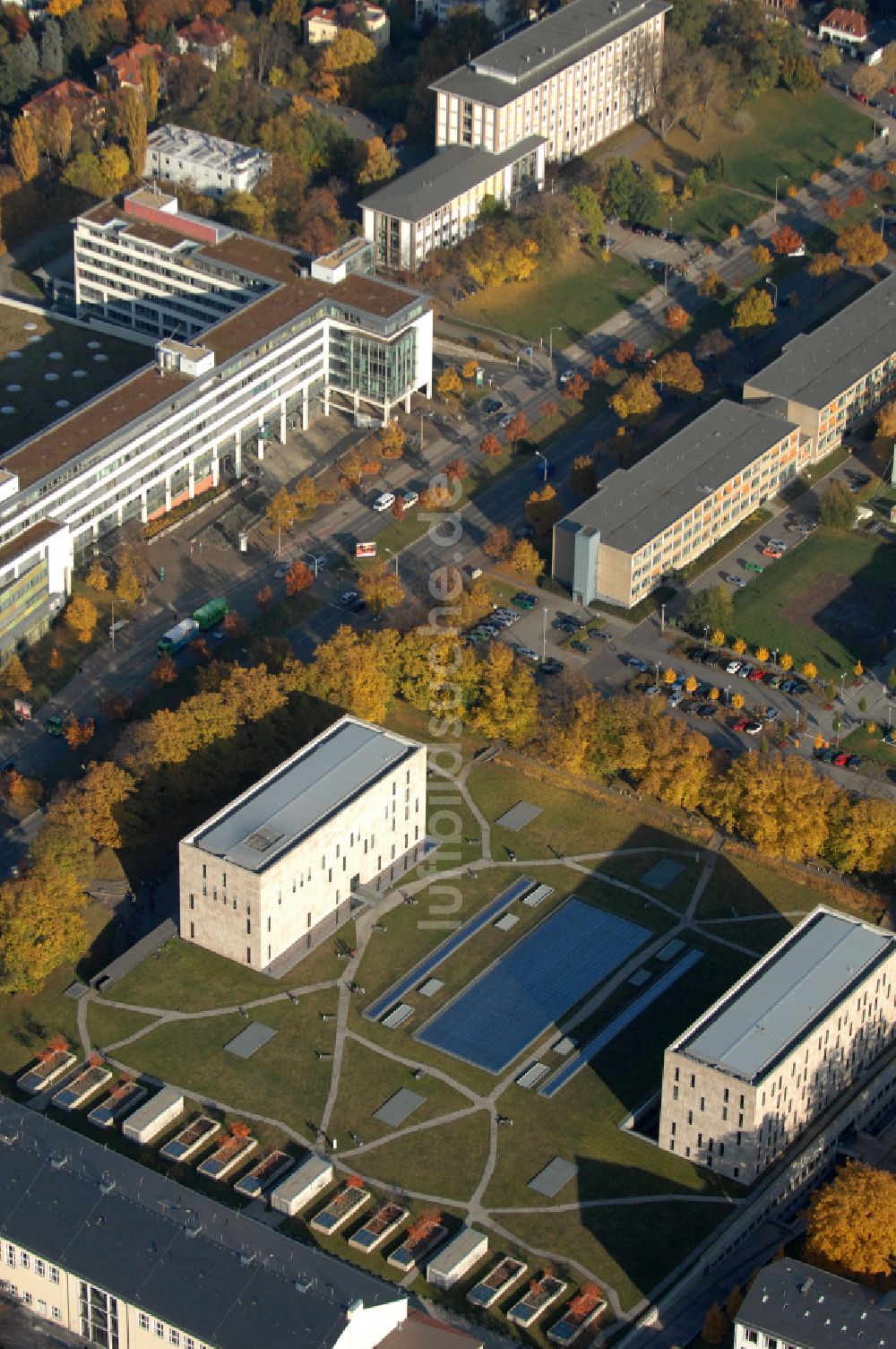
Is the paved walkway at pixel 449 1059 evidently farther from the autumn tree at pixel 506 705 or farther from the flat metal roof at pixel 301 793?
the flat metal roof at pixel 301 793

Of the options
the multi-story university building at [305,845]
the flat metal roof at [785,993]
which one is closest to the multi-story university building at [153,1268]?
the multi-story university building at [305,845]

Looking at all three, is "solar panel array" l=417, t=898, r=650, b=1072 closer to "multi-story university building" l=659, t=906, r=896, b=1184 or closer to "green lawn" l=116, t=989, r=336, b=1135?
"green lawn" l=116, t=989, r=336, b=1135

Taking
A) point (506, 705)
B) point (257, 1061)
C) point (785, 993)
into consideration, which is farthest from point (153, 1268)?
point (506, 705)

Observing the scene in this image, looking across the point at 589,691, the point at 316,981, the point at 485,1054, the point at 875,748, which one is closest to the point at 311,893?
the point at 316,981

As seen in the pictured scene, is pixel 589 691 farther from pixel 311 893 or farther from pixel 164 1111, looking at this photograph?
pixel 164 1111

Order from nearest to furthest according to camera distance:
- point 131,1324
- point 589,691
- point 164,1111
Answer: point 131,1324 < point 164,1111 < point 589,691

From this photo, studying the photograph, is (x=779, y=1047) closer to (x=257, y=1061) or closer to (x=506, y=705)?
(x=257, y=1061)
